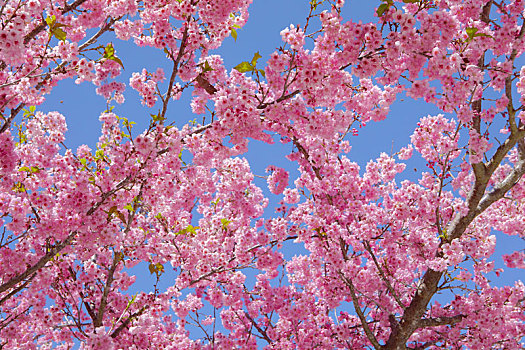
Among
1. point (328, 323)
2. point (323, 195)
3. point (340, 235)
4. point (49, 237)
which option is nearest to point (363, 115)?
point (323, 195)

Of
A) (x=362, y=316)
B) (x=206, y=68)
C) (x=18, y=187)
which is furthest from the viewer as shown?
(x=362, y=316)

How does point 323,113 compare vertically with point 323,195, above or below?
below

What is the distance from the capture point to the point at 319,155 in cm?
751

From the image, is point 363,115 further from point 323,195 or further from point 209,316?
point 209,316

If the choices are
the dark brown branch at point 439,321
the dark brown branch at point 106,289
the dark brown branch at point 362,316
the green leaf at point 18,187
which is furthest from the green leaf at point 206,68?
the dark brown branch at point 439,321

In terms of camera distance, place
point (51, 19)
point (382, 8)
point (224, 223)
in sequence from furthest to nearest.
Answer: point (224, 223)
point (51, 19)
point (382, 8)

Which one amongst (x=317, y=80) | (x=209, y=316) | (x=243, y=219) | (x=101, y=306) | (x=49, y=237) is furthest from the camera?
(x=209, y=316)

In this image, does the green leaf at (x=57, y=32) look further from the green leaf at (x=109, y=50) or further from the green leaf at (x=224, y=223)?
the green leaf at (x=224, y=223)

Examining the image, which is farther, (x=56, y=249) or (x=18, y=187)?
(x=18, y=187)

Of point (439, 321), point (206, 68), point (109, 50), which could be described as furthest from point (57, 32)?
point (439, 321)

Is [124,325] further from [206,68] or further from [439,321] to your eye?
[439,321]

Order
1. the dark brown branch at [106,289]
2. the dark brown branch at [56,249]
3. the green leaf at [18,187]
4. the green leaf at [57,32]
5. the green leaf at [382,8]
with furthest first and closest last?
the dark brown branch at [106,289], the green leaf at [18,187], the dark brown branch at [56,249], the green leaf at [57,32], the green leaf at [382,8]

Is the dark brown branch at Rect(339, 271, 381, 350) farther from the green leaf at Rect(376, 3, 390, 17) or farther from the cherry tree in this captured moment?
the green leaf at Rect(376, 3, 390, 17)

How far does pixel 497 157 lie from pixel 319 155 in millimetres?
3256
